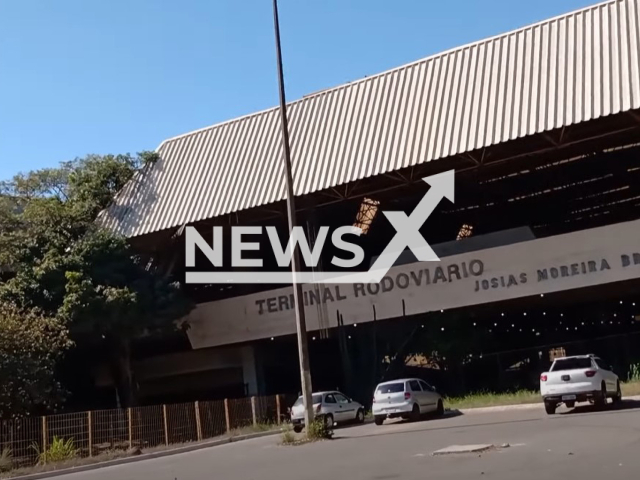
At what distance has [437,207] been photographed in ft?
126

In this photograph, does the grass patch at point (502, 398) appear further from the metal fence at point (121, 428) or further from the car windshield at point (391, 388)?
the metal fence at point (121, 428)

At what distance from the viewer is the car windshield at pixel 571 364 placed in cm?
2161

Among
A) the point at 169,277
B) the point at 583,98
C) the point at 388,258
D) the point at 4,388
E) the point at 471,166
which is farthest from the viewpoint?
the point at 169,277

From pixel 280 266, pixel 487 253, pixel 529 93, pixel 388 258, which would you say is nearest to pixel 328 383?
pixel 280 266

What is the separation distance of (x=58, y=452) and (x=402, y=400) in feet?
33.3

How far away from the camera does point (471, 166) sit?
1271 inches

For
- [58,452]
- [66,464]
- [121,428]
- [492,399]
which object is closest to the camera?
[66,464]

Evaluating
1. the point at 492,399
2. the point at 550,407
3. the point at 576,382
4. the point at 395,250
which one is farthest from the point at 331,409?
the point at 395,250

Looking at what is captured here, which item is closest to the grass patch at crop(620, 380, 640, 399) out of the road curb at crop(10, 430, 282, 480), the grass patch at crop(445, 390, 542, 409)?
the grass patch at crop(445, 390, 542, 409)

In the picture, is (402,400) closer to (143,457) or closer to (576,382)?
(576,382)

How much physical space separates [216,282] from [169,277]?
8.86 ft

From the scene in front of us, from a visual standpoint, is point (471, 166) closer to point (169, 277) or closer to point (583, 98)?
point (583, 98)

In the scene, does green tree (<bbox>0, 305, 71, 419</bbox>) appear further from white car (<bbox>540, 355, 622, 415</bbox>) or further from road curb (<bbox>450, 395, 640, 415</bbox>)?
white car (<bbox>540, 355, 622, 415</bbox>)

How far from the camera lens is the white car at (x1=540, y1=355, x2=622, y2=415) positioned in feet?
69.7
